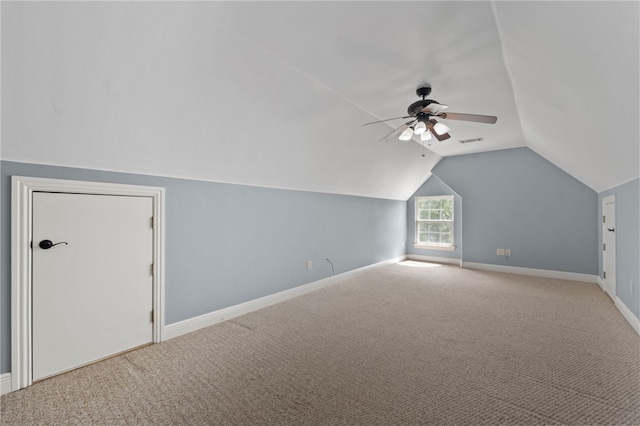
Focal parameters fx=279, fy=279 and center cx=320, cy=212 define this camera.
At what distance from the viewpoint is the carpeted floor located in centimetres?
180

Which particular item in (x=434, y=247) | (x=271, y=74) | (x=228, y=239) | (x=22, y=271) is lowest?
(x=434, y=247)

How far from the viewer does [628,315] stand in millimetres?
3281

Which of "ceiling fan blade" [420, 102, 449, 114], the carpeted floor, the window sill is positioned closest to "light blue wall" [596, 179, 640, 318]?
the carpeted floor

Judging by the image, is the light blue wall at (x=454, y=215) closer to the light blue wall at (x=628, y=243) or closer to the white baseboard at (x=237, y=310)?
the light blue wall at (x=628, y=243)

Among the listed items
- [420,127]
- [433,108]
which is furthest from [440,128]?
[433,108]

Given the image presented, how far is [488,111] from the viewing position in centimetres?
368

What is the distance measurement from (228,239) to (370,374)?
2149mm

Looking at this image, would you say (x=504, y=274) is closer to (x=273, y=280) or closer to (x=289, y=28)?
(x=273, y=280)

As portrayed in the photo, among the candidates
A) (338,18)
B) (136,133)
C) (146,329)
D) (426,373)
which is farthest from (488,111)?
(146,329)

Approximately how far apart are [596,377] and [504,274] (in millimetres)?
4003

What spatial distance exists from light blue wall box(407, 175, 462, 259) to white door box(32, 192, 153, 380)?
6.40 metres

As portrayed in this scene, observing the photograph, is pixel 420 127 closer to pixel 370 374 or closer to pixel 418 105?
pixel 418 105

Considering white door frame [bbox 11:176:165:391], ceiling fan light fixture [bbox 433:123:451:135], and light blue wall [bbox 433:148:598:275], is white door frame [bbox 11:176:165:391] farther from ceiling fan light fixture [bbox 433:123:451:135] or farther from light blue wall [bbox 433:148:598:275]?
light blue wall [bbox 433:148:598:275]

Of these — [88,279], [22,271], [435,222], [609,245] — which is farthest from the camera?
[435,222]
